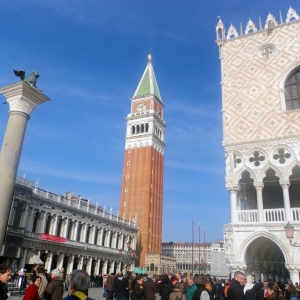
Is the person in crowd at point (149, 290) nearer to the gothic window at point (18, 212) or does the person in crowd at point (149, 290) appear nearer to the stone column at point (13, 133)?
the stone column at point (13, 133)

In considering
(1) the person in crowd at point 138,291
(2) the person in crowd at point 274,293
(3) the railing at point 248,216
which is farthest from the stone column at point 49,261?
(2) the person in crowd at point 274,293

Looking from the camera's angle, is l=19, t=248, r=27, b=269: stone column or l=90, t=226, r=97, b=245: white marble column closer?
l=19, t=248, r=27, b=269: stone column

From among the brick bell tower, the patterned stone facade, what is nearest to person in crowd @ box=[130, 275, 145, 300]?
the patterned stone facade

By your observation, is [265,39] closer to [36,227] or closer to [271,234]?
[271,234]

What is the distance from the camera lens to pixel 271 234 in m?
15.8

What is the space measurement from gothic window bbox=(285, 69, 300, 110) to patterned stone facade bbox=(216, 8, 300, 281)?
179mm

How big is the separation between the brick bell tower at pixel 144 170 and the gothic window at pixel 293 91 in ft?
125

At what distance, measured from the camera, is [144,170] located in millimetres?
55500

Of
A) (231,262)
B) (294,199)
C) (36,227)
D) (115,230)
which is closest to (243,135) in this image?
(294,199)

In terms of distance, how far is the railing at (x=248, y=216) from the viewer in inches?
658

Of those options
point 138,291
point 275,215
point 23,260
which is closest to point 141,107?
point 23,260

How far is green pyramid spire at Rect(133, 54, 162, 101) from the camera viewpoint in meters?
62.9

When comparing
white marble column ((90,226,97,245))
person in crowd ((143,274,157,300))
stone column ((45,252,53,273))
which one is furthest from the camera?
white marble column ((90,226,97,245))

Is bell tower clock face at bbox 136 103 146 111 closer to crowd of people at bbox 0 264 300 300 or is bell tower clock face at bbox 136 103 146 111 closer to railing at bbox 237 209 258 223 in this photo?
railing at bbox 237 209 258 223
